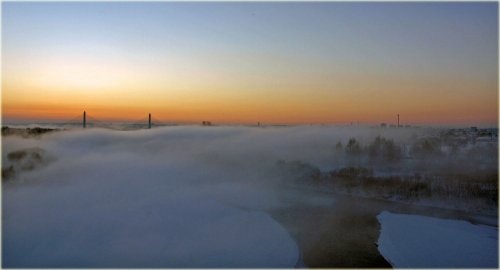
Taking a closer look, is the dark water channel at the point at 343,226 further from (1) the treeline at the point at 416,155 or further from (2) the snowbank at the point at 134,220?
(1) the treeline at the point at 416,155

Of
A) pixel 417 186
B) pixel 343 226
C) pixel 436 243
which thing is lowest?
pixel 343 226

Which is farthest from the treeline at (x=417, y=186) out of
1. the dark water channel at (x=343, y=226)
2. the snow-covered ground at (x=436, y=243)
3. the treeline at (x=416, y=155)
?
the treeline at (x=416, y=155)

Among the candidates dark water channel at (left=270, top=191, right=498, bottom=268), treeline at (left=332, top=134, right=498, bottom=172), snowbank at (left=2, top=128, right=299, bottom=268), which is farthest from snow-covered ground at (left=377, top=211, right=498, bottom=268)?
treeline at (left=332, top=134, right=498, bottom=172)

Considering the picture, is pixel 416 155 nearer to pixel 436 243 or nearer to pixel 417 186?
pixel 417 186

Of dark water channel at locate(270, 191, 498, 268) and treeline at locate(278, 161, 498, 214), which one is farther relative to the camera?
treeline at locate(278, 161, 498, 214)

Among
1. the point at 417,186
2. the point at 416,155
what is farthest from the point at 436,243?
the point at 416,155

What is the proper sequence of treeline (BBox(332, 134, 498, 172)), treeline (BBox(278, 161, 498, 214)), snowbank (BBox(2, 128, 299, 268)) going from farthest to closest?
treeline (BBox(332, 134, 498, 172)), treeline (BBox(278, 161, 498, 214)), snowbank (BBox(2, 128, 299, 268))

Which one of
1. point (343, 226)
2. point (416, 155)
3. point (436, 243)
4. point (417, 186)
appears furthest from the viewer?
point (416, 155)

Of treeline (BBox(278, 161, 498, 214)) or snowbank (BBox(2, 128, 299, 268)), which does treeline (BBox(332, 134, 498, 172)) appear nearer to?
treeline (BBox(278, 161, 498, 214))
